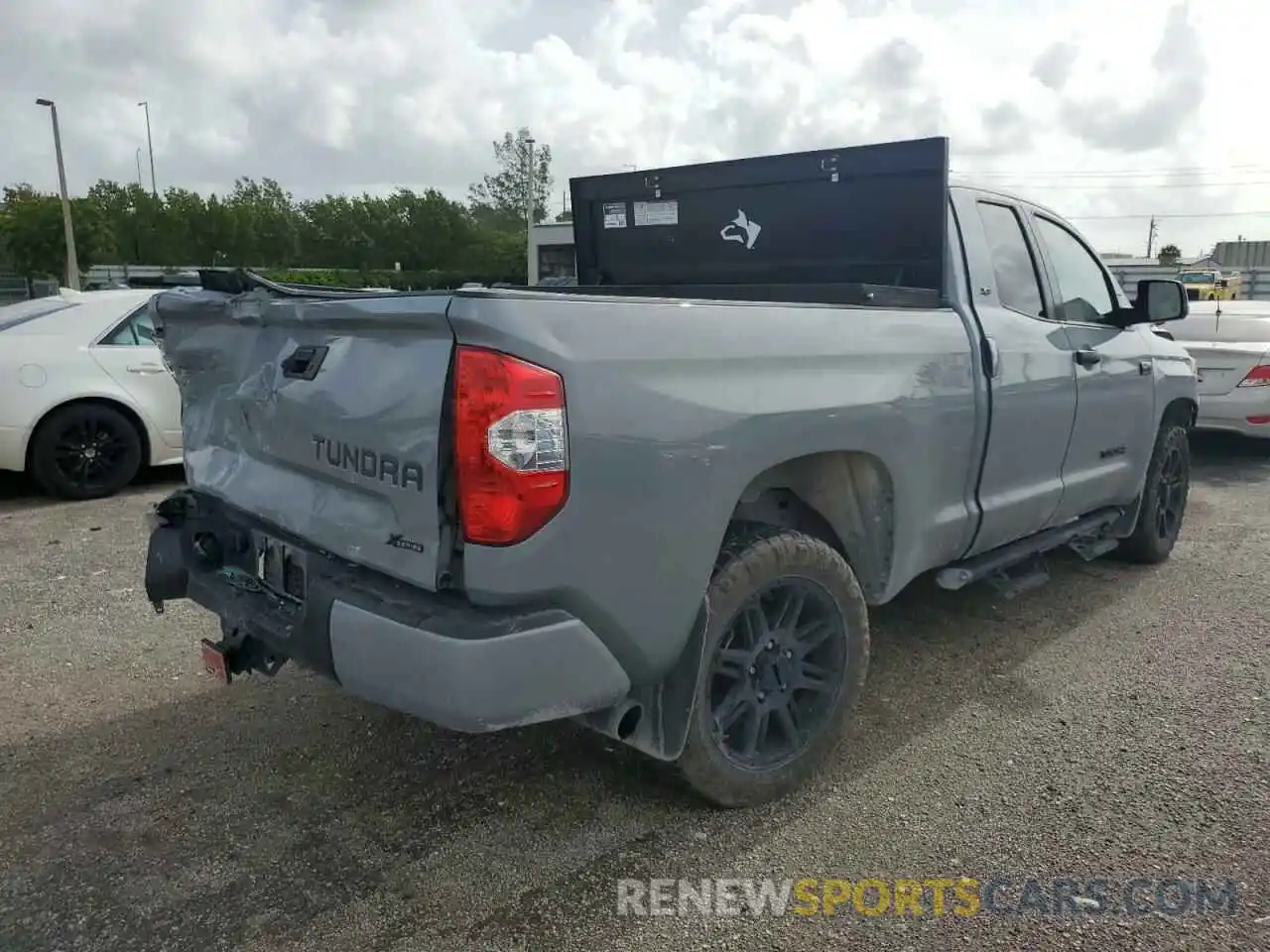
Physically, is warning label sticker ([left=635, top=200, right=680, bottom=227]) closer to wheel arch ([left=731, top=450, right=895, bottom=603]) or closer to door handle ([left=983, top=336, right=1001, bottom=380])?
door handle ([left=983, top=336, right=1001, bottom=380])

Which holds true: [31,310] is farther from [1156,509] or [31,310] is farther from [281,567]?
[1156,509]

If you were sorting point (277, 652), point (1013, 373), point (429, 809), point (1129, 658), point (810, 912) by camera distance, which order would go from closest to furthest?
point (810, 912), point (277, 652), point (429, 809), point (1013, 373), point (1129, 658)

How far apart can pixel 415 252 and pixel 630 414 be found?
53218 mm

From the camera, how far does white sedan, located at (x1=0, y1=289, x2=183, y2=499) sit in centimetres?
682

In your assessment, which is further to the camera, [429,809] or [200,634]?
[200,634]

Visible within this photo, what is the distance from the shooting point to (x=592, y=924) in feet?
8.39

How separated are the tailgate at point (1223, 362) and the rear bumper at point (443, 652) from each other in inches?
315

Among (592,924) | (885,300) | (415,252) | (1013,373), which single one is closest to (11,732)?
(592,924)

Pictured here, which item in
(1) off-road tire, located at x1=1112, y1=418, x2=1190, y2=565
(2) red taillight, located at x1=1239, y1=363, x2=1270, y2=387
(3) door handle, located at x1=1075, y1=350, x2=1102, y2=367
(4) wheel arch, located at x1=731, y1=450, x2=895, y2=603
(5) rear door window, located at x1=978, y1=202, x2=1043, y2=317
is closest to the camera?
(4) wheel arch, located at x1=731, y1=450, x2=895, y2=603

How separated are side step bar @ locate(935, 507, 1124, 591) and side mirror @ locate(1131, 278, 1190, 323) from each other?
1.01 metres

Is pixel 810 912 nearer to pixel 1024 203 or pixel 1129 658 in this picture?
pixel 1129 658

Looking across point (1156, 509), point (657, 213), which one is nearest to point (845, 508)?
point (657, 213)

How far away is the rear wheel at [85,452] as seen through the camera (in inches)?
272

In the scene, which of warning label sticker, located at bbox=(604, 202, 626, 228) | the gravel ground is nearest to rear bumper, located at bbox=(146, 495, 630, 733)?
the gravel ground
